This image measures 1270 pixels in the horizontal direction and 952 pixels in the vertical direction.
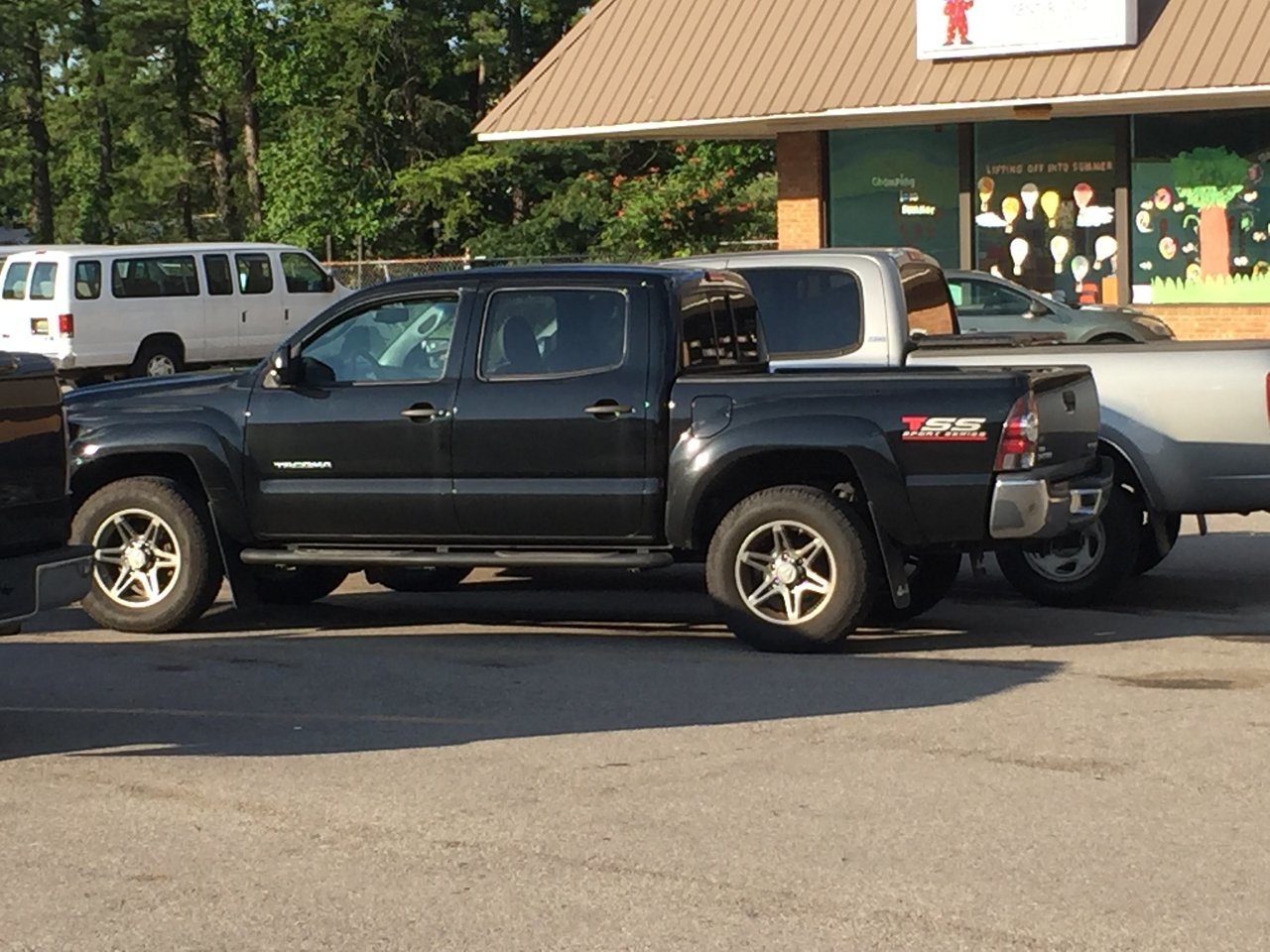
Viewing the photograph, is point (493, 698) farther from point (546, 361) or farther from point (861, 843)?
point (861, 843)

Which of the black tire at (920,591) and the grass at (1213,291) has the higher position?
the grass at (1213,291)

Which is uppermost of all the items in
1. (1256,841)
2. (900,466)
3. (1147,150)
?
(1147,150)

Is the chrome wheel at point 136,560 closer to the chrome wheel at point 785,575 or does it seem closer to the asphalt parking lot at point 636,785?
the asphalt parking lot at point 636,785

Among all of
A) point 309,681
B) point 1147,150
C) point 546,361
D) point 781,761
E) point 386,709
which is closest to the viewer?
point 781,761

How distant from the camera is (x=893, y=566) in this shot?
32.7 ft

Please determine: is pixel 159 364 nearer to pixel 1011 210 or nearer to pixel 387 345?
pixel 1011 210

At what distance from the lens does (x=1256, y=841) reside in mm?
6465

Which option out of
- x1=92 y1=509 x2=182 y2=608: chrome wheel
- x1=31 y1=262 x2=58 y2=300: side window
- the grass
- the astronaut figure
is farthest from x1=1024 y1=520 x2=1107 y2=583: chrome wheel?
x1=31 y1=262 x2=58 y2=300: side window

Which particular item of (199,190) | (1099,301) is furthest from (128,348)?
(199,190)

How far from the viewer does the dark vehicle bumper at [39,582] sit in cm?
762

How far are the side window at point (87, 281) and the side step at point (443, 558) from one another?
20098 mm

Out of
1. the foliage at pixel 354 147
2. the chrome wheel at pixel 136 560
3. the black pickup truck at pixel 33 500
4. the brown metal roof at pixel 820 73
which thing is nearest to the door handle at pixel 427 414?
the chrome wheel at pixel 136 560

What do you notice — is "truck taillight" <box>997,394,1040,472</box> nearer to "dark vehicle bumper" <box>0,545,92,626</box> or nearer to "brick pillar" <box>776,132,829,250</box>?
"dark vehicle bumper" <box>0,545,92,626</box>

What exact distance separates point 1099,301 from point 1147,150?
1940 mm
